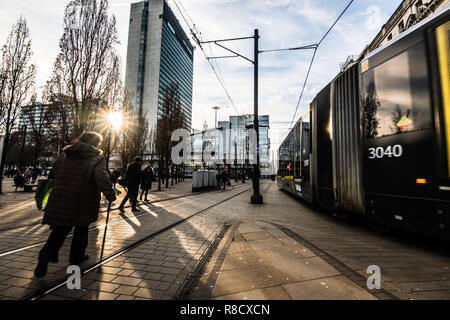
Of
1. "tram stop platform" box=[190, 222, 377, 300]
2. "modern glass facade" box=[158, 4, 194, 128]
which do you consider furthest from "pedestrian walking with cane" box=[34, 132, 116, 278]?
"modern glass facade" box=[158, 4, 194, 128]

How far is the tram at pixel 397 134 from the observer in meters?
Answer: 3.50

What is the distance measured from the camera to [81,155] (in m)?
2.88

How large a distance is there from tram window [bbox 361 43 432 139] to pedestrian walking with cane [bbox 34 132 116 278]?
5028 millimetres

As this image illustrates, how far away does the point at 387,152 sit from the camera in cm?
431

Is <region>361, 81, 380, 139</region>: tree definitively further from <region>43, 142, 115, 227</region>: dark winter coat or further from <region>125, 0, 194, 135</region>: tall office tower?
<region>125, 0, 194, 135</region>: tall office tower

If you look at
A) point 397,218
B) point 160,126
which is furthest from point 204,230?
point 160,126

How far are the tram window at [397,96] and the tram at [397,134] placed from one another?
16 mm

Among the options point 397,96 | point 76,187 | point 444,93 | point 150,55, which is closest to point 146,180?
point 76,187

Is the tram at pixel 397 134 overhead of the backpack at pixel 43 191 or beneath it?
overhead

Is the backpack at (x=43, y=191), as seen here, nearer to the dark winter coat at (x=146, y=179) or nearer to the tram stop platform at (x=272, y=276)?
the tram stop platform at (x=272, y=276)

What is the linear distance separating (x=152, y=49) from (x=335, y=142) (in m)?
110
